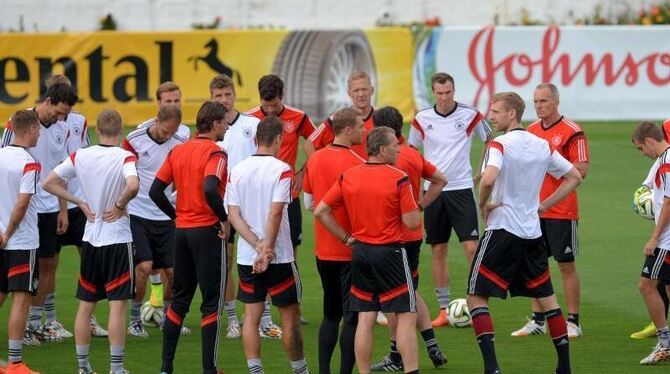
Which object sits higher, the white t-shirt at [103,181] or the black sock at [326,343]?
the white t-shirt at [103,181]

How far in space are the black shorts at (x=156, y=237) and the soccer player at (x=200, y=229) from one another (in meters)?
1.57

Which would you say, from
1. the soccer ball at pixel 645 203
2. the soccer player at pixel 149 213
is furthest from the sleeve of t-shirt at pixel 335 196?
the soccer ball at pixel 645 203

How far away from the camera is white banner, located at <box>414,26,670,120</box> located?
28578 millimetres

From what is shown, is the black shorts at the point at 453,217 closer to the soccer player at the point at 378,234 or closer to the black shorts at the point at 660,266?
the black shorts at the point at 660,266

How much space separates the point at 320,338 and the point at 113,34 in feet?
62.6

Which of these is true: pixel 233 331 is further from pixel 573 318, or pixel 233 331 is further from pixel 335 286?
pixel 573 318

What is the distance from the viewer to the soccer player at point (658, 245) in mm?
11047

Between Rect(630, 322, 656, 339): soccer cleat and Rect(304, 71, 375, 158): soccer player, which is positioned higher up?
Rect(304, 71, 375, 158): soccer player

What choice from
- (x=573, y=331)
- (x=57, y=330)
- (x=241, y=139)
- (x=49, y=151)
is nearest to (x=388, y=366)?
(x=573, y=331)

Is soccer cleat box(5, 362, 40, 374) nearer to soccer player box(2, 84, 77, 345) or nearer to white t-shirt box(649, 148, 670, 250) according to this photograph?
soccer player box(2, 84, 77, 345)

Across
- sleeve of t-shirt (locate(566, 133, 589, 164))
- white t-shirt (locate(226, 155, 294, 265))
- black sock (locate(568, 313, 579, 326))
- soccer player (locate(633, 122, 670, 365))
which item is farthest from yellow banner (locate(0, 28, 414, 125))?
white t-shirt (locate(226, 155, 294, 265))

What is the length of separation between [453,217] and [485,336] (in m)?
2.82

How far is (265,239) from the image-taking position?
1005 centimetres

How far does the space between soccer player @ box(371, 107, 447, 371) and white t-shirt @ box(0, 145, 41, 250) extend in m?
2.81
